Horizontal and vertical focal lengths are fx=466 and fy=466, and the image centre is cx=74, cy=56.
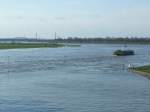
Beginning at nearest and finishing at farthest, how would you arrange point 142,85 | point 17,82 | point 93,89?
point 93,89, point 142,85, point 17,82

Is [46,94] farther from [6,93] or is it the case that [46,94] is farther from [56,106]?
[56,106]

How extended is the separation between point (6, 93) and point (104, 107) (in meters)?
12.3

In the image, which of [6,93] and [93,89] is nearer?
[6,93]

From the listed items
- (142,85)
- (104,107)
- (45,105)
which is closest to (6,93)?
(45,105)

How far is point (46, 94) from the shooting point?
44.8 metres

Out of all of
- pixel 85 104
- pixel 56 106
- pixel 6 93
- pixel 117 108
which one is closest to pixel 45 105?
pixel 56 106

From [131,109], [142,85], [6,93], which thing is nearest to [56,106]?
[131,109]

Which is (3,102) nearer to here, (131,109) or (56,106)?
(56,106)

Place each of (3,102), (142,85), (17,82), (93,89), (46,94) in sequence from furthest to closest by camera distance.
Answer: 1. (17,82)
2. (142,85)
3. (93,89)
4. (46,94)
5. (3,102)

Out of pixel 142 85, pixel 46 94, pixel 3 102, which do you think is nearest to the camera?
pixel 3 102

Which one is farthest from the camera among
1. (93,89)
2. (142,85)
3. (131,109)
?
(142,85)

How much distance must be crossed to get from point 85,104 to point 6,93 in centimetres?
1026

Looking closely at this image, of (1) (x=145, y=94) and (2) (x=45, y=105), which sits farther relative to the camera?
(1) (x=145, y=94)

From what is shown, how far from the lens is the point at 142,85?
53.3 metres
